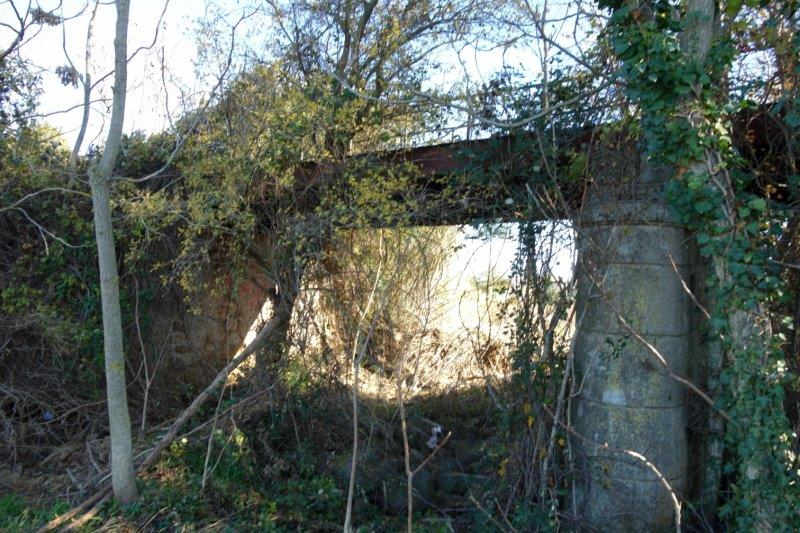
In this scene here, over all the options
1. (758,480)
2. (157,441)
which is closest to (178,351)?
(157,441)

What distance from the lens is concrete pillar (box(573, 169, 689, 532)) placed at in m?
4.81

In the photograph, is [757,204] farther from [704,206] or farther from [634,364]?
[634,364]

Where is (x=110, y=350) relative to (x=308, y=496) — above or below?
above

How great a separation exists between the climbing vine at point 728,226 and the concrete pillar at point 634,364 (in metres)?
0.31

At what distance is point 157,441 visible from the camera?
6.62 meters

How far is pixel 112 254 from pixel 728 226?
4639 mm

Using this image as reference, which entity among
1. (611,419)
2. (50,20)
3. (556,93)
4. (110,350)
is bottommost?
(611,419)

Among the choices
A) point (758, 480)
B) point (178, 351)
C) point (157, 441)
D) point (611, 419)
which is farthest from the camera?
point (178, 351)

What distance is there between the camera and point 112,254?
5.27 metres

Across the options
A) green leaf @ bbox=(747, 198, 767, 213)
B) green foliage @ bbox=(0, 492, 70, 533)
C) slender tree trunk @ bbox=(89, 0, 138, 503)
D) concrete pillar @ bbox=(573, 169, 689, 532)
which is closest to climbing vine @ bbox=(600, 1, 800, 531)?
green leaf @ bbox=(747, 198, 767, 213)

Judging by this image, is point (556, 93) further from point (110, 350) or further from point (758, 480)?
point (110, 350)

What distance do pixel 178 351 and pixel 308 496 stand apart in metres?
3.08

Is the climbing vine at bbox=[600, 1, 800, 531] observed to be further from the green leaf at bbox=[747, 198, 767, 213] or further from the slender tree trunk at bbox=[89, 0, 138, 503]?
the slender tree trunk at bbox=[89, 0, 138, 503]

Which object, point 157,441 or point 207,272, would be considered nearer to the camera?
point 157,441
